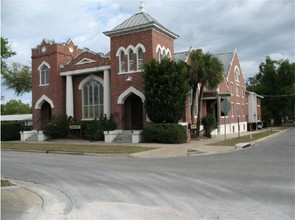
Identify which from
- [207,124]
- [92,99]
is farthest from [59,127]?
[207,124]

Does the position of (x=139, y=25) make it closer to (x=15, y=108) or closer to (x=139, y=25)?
(x=139, y=25)

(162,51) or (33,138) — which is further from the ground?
(162,51)

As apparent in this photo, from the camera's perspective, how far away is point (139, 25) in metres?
28.8

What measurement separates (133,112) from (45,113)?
10112 mm

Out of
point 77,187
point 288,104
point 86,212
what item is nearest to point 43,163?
point 77,187

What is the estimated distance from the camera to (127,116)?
31.1m

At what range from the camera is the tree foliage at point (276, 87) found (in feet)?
253

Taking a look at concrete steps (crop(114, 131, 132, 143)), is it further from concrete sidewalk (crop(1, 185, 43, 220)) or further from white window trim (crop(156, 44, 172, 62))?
concrete sidewalk (crop(1, 185, 43, 220))

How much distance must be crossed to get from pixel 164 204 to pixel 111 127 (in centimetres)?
2198

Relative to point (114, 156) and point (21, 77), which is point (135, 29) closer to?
point (114, 156)

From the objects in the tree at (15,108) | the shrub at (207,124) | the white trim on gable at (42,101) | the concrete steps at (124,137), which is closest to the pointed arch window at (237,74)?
the shrub at (207,124)

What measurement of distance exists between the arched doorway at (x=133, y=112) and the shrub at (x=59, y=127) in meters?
4.88

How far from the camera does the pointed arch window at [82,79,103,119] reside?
107ft

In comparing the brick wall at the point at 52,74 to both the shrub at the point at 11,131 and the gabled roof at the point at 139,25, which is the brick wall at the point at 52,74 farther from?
the gabled roof at the point at 139,25
